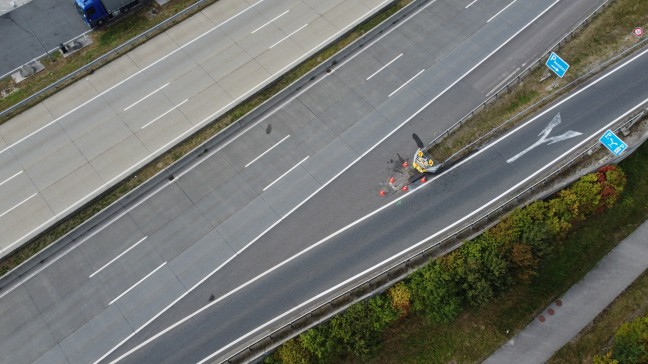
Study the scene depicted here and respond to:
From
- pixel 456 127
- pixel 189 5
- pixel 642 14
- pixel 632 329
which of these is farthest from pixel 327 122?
pixel 642 14

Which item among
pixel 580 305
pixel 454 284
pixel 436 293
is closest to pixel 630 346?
pixel 580 305

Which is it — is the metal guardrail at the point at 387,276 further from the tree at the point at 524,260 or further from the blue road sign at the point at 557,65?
the blue road sign at the point at 557,65

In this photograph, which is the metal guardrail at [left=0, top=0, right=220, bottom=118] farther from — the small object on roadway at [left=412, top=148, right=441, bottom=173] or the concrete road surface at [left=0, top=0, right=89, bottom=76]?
the small object on roadway at [left=412, top=148, right=441, bottom=173]

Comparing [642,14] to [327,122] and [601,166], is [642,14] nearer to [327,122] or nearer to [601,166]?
[601,166]

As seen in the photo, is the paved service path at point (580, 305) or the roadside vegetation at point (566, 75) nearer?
the paved service path at point (580, 305)

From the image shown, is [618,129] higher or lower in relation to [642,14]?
lower

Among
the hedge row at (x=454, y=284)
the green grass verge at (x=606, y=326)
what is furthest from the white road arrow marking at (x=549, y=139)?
the green grass verge at (x=606, y=326)

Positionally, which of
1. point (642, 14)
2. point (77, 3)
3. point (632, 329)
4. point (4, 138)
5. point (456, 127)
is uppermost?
point (77, 3)
